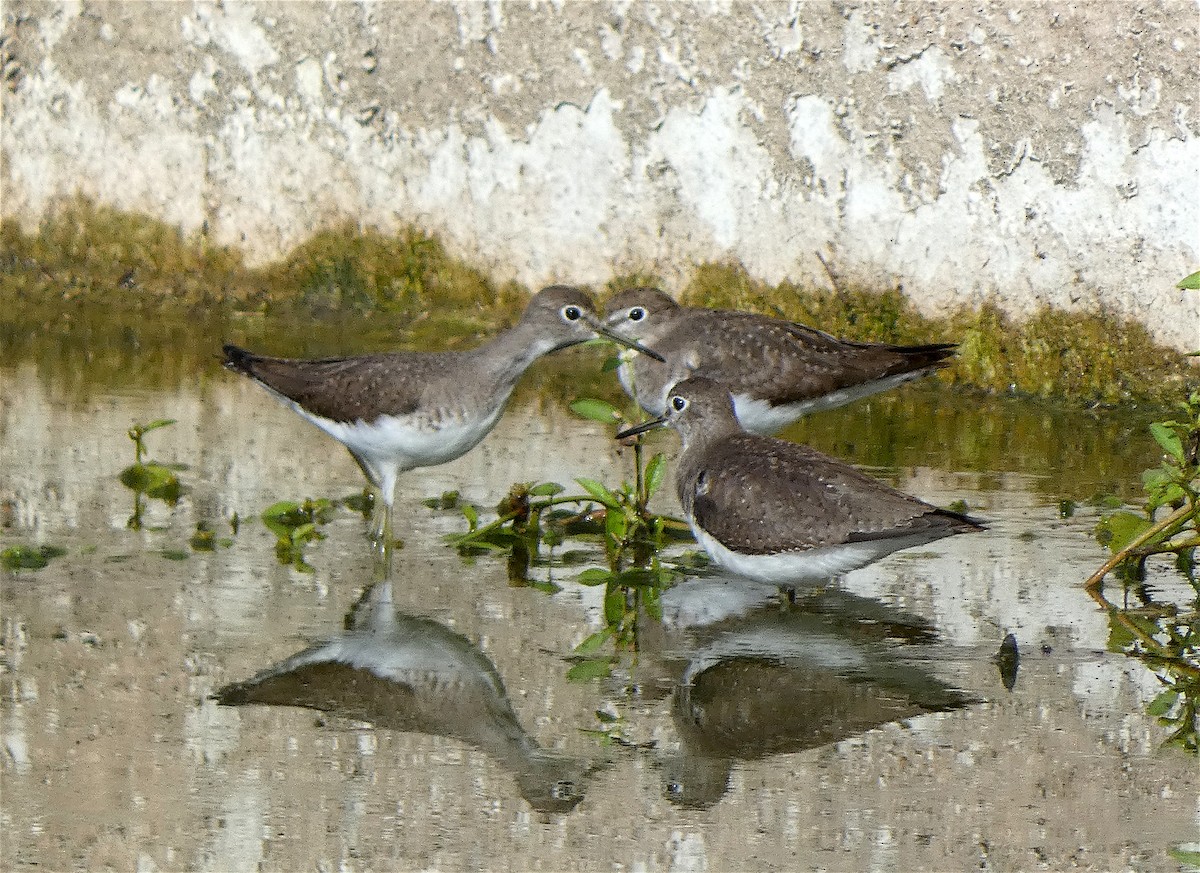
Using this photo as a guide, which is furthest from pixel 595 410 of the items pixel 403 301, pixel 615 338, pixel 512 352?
pixel 403 301

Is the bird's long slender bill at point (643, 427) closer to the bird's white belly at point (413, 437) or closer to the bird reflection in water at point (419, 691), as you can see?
the bird's white belly at point (413, 437)

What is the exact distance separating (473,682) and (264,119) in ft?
26.4

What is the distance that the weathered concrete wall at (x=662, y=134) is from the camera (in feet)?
37.2

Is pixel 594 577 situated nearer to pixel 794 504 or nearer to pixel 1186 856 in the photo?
pixel 794 504

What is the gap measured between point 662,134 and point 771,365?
123 inches

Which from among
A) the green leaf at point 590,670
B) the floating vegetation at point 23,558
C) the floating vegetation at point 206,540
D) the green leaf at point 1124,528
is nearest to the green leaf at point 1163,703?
the green leaf at point 1124,528

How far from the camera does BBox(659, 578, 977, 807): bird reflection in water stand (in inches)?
256

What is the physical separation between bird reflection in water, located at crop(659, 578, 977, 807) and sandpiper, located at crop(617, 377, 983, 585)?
281 mm

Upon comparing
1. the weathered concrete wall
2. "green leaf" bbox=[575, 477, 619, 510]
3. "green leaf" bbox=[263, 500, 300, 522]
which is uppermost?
the weathered concrete wall

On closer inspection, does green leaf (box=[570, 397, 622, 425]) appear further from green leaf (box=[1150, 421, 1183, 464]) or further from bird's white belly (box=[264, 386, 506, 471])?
green leaf (box=[1150, 421, 1183, 464])

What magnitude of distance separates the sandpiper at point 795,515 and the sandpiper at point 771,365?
5.69 ft

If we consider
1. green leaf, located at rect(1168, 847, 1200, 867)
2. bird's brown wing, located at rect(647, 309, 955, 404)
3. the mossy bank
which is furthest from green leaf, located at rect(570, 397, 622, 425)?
green leaf, located at rect(1168, 847, 1200, 867)

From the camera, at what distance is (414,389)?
29.6 ft

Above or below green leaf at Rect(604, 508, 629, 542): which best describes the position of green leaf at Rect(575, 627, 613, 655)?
below
